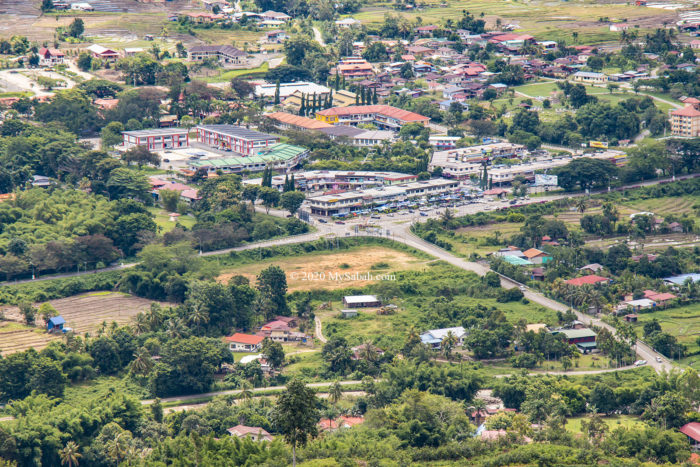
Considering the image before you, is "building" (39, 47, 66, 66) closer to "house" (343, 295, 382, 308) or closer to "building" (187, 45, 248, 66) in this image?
"building" (187, 45, 248, 66)

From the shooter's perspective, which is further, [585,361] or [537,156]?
[537,156]

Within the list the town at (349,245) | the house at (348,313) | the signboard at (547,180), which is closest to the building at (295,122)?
the town at (349,245)

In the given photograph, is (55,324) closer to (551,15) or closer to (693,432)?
(693,432)

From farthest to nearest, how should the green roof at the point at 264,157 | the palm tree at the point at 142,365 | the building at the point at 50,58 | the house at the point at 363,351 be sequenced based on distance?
1. the building at the point at 50,58
2. the green roof at the point at 264,157
3. the house at the point at 363,351
4. the palm tree at the point at 142,365

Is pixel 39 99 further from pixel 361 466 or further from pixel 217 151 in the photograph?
pixel 361 466

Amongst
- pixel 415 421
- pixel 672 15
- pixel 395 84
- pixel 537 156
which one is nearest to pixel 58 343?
pixel 415 421

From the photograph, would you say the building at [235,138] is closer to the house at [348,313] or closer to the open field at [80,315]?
the open field at [80,315]
